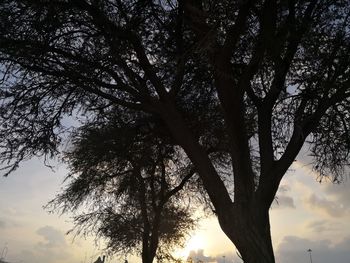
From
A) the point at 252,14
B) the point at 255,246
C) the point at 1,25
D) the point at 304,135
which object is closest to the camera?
the point at 255,246

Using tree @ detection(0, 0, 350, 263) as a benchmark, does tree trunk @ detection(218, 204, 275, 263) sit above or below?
below

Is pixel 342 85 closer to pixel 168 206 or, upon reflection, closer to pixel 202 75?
pixel 202 75

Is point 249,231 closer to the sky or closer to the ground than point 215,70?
closer to the ground

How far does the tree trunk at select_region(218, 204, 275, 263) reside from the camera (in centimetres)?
727

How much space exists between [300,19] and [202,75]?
297 centimetres

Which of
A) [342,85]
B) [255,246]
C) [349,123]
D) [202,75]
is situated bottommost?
[255,246]

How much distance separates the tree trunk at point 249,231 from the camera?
7266 millimetres

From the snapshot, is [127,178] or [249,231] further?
[127,178]

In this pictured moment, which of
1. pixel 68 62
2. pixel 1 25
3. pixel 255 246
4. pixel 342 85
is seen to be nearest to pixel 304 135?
pixel 342 85

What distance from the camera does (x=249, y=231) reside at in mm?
7387

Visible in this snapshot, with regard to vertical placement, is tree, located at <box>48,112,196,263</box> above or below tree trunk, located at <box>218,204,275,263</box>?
above

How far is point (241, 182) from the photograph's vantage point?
799cm

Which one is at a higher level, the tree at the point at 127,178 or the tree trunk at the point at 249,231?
the tree at the point at 127,178

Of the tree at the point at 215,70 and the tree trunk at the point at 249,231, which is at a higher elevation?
the tree at the point at 215,70
